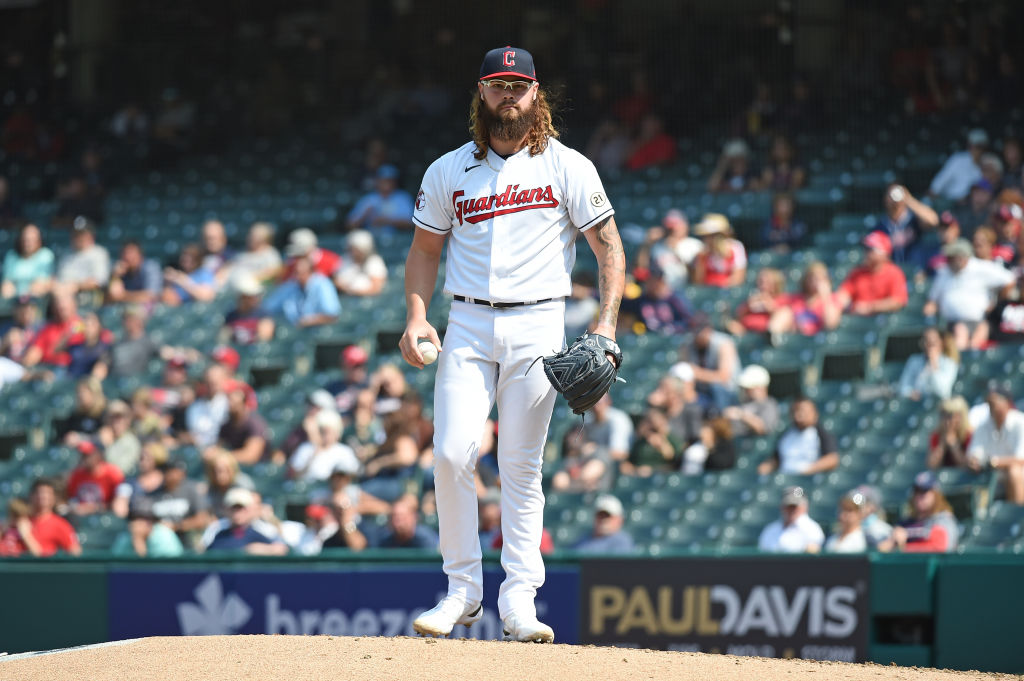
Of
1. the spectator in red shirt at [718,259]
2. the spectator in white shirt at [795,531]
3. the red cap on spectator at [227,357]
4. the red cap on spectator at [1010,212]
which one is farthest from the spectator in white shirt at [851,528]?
the red cap on spectator at [227,357]

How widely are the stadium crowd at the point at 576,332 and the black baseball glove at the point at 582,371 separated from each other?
273 cm

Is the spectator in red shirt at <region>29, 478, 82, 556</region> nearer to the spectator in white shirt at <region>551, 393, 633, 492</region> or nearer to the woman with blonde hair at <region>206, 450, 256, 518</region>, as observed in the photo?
the woman with blonde hair at <region>206, 450, 256, 518</region>

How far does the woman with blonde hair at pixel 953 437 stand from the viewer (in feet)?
29.5

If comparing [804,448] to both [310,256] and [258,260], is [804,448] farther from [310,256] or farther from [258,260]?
[258,260]

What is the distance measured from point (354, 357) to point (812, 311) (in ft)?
11.4

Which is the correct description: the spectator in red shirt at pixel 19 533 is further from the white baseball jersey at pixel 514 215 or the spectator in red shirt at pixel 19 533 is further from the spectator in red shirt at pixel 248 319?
the white baseball jersey at pixel 514 215

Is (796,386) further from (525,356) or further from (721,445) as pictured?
(525,356)

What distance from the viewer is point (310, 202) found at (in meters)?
14.9

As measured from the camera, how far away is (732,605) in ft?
24.9

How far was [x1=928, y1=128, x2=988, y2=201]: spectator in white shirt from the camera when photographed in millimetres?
11539

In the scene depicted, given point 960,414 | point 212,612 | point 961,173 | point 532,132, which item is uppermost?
point 961,173

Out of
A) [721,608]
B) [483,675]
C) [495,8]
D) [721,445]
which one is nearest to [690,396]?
[721,445]

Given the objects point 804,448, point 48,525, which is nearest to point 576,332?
point 804,448

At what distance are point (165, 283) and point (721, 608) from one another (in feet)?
24.1
